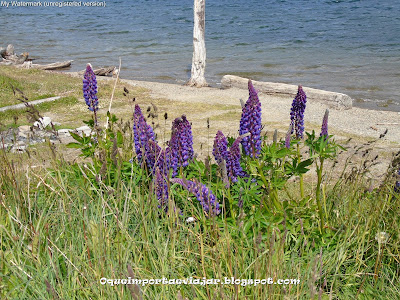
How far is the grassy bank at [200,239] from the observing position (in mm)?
2512

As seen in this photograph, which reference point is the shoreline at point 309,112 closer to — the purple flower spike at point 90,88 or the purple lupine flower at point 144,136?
the purple flower spike at point 90,88

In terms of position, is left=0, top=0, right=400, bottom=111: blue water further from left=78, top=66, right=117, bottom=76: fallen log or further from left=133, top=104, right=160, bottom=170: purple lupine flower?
left=133, top=104, right=160, bottom=170: purple lupine flower

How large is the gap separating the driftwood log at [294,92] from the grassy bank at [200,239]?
8.00m

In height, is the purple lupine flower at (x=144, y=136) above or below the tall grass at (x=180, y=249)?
above

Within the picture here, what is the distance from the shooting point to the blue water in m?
16.8

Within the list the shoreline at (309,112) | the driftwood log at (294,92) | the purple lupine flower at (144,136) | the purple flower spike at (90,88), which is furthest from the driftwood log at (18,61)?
the purple lupine flower at (144,136)

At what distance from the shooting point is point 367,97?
44.9 feet

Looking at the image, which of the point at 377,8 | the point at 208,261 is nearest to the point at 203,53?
the point at 208,261

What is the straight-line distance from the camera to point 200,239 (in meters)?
2.66

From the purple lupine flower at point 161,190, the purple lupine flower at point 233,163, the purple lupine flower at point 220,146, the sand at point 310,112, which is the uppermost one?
the purple lupine flower at point 220,146

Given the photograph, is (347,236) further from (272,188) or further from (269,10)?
(269,10)

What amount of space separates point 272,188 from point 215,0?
148 feet

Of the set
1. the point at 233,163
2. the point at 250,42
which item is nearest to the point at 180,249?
the point at 233,163

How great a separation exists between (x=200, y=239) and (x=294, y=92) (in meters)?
9.99
